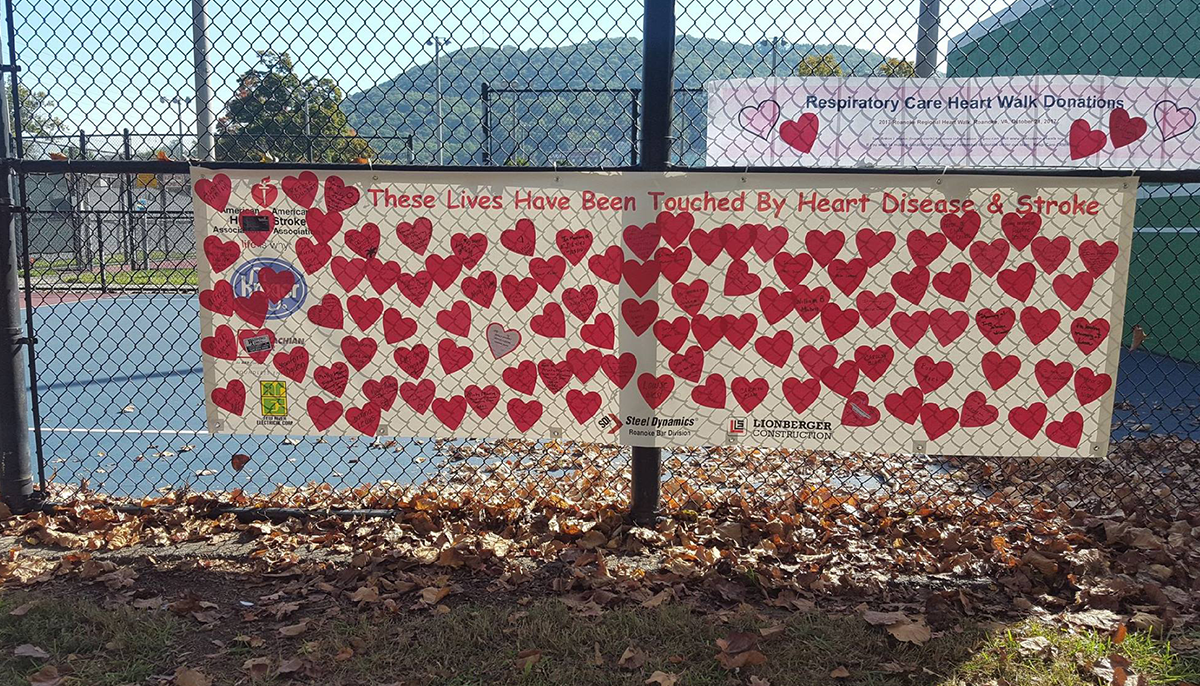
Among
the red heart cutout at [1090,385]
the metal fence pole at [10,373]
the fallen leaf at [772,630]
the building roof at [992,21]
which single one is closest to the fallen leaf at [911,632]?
the fallen leaf at [772,630]

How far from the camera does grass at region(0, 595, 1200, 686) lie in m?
2.70

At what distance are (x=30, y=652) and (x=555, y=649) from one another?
180 centimetres

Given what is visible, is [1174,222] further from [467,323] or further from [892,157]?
[467,323]

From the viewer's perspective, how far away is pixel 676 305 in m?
3.57

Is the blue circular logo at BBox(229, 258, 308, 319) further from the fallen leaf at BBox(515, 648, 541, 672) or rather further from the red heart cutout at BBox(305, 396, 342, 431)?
the fallen leaf at BBox(515, 648, 541, 672)

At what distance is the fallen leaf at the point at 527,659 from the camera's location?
2732 mm

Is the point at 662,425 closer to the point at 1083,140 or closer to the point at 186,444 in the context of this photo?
the point at 1083,140

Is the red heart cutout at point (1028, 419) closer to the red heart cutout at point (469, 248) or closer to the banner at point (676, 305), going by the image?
the banner at point (676, 305)

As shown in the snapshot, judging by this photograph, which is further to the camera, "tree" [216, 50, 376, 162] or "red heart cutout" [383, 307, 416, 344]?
"tree" [216, 50, 376, 162]

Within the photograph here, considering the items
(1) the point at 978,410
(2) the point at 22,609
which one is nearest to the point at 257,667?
(2) the point at 22,609

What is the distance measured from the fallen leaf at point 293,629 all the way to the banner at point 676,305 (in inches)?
38.7

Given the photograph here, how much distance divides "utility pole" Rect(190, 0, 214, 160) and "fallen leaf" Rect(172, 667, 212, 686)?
284 cm

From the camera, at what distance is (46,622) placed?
2.99 m

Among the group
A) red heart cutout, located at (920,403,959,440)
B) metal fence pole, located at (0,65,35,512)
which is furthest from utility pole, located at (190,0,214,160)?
red heart cutout, located at (920,403,959,440)
